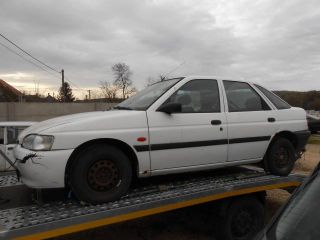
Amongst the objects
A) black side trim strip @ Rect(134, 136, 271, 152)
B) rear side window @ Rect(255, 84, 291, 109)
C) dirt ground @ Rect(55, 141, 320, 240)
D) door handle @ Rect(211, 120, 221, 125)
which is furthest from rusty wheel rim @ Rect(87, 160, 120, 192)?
rear side window @ Rect(255, 84, 291, 109)

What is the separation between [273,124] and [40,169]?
128 inches

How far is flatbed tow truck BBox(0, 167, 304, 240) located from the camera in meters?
3.52

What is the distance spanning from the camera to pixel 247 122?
530 cm

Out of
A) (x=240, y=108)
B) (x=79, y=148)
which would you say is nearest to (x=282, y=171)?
(x=240, y=108)

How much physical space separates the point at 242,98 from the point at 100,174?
2.39 m

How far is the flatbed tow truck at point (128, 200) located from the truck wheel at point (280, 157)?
0.13 m

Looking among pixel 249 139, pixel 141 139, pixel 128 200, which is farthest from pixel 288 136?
pixel 128 200

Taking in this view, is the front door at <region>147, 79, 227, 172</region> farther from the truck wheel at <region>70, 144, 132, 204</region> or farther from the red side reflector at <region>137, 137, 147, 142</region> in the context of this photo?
the truck wheel at <region>70, 144, 132, 204</region>

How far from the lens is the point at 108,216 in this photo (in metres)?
3.81

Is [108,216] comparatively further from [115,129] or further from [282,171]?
[282,171]

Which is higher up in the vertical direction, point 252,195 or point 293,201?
point 293,201

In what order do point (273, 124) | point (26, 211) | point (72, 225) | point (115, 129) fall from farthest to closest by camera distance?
1. point (273, 124)
2. point (115, 129)
3. point (26, 211)
4. point (72, 225)

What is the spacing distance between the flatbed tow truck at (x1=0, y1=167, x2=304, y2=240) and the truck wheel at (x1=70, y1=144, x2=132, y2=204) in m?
0.11

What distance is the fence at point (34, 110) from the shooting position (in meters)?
14.1
